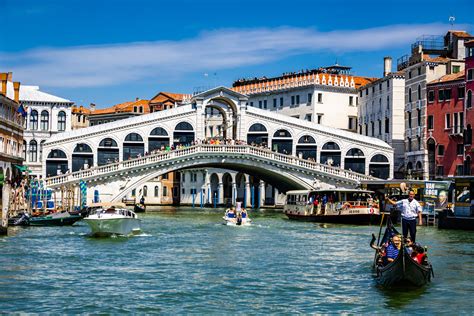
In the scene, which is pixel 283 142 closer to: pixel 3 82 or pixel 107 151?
pixel 107 151

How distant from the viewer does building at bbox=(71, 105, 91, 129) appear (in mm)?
78500

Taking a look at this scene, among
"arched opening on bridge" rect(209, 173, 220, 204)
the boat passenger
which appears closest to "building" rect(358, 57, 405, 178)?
"arched opening on bridge" rect(209, 173, 220, 204)

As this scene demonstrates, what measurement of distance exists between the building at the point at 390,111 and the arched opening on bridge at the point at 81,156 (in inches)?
721

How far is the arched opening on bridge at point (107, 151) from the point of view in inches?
2046

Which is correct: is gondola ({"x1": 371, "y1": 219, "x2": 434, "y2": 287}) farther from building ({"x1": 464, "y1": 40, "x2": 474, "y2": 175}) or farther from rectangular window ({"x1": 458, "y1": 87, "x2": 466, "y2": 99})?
rectangular window ({"x1": 458, "y1": 87, "x2": 466, "y2": 99})

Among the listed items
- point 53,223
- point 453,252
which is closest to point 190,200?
point 53,223

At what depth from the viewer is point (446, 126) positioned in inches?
2023

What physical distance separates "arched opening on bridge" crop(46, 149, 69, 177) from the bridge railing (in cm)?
426

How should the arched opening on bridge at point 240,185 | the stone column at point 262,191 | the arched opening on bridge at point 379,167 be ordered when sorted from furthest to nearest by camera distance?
1. the arched opening on bridge at point 240,185
2. the stone column at point 262,191
3. the arched opening on bridge at point 379,167

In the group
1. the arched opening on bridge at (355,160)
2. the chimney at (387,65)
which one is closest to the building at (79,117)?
the chimney at (387,65)

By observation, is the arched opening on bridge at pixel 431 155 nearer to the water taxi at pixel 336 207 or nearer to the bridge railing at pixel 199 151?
the bridge railing at pixel 199 151

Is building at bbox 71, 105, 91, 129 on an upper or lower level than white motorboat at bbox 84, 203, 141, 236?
upper

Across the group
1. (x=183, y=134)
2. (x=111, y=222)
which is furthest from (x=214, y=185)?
(x=111, y=222)

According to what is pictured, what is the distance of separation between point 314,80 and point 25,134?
783 inches
